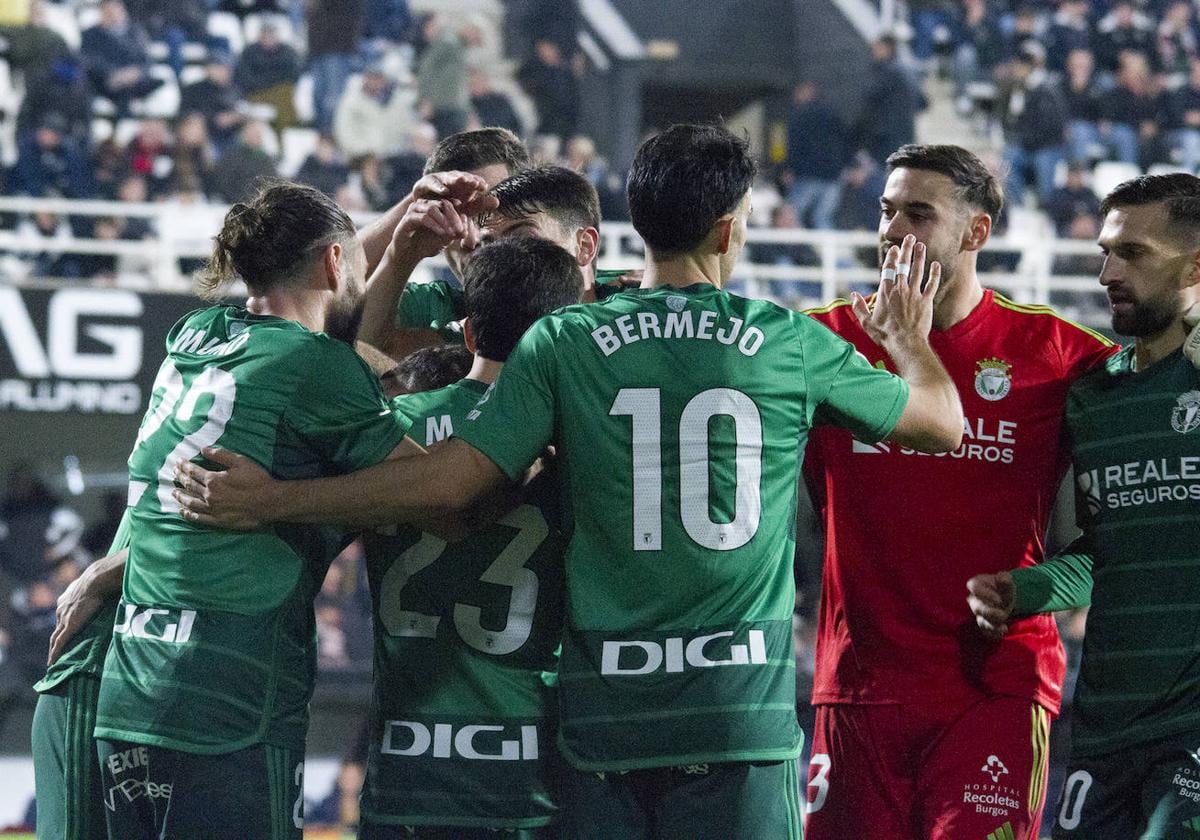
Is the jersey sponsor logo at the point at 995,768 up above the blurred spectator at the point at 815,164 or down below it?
below

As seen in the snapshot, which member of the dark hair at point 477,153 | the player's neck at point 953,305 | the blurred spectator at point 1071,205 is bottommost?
the player's neck at point 953,305

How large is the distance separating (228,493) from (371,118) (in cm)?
1166

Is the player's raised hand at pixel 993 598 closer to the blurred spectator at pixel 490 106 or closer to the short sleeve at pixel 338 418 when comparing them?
the short sleeve at pixel 338 418

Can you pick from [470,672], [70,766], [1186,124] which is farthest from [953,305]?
[1186,124]

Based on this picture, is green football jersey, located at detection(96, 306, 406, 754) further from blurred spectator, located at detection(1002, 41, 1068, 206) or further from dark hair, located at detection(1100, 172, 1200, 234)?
blurred spectator, located at detection(1002, 41, 1068, 206)

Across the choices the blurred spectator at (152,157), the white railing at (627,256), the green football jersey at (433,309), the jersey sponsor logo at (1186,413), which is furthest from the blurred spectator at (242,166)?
the jersey sponsor logo at (1186,413)

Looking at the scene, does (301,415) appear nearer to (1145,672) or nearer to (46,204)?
(1145,672)

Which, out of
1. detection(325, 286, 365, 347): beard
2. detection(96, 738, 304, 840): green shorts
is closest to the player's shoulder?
detection(325, 286, 365, 347): beard

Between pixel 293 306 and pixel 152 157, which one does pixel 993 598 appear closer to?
pixel 293 306

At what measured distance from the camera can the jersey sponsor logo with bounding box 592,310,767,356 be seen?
3617 mm

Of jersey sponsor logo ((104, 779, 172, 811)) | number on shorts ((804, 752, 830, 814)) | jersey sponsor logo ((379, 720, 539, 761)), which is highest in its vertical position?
jersey sponsor logo ((379, 720, 539, 761))

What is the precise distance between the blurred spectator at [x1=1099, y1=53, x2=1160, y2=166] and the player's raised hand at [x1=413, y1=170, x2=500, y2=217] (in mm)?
13335

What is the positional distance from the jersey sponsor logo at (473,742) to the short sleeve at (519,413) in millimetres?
692

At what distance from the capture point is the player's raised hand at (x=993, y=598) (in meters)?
4.27
